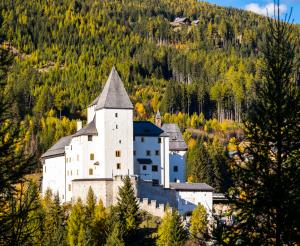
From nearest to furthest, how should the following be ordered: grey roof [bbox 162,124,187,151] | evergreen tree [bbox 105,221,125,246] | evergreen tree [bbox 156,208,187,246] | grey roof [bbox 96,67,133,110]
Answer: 1. evergreen tree [bbox 105,221,125,246]
2. evergreen tree [bbox 156,208,187,246]
3. grey roof [bbox 96,67,133,110]
4. grey roof [bbox 162,124,187,151]

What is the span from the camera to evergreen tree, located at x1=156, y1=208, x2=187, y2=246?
54.0 meters

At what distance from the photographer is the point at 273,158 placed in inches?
685

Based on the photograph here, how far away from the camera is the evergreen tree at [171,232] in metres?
54.0

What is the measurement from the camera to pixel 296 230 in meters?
15.7

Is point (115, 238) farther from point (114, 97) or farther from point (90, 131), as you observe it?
point (114, 97)

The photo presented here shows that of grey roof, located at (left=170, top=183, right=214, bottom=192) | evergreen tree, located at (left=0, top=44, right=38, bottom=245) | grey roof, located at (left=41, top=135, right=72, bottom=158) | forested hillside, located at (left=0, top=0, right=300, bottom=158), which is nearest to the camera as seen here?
evergreen tree, located at (left=0, top=44, right=38, bottom=245)

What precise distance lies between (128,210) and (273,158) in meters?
42.5

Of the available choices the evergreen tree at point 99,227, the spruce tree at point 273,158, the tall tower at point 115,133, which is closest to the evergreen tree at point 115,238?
the evergreen tree at point 99,227

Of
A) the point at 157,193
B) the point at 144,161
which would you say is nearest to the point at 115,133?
the point at 144,161

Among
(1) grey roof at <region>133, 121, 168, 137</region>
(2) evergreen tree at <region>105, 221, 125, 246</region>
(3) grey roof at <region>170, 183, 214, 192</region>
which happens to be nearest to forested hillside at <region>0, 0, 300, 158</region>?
(1) grey roof at <region>133, 121, 168, 137</region>

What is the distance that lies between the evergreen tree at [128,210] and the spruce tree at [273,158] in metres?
41.6

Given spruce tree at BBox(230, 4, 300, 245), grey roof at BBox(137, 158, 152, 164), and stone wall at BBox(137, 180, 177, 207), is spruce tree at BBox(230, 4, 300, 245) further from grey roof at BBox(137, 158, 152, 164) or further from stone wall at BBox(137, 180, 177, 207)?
grey roof at BBox(137, 158, 152, 164)

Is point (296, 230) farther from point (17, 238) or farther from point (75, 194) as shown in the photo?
point (75, 194)

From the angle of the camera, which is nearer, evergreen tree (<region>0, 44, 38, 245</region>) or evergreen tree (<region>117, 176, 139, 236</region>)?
evergreen tree (<region>0, 44, 38, 245</region>)
